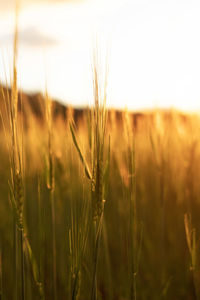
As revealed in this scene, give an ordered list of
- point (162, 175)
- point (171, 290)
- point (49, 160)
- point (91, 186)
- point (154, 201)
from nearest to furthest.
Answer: point (91, 186) → point (49, 160) → point (162, 175) → point (171, 290) → point (154, 201)

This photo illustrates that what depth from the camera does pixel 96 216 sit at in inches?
17.4

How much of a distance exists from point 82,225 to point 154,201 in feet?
3.15

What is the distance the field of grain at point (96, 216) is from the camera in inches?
18.1

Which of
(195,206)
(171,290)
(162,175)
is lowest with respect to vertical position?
(171,290)

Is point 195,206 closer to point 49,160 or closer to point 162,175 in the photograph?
point 162,175

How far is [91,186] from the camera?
0.45m

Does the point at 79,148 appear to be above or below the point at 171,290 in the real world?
above

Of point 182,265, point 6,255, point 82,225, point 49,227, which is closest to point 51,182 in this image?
point 82,225

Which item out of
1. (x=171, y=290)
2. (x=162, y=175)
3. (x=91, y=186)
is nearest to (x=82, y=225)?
(x=91, y=186)

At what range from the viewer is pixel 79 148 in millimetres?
484

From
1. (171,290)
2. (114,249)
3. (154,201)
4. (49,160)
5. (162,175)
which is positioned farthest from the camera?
(154,201)

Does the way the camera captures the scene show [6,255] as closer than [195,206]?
Yes

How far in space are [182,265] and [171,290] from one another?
0.39 ft

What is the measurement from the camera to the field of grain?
0.46 metres
